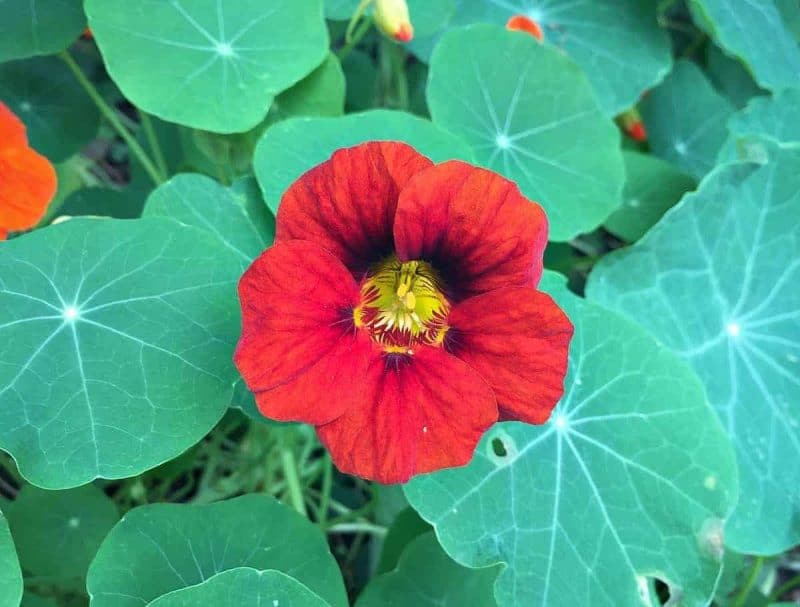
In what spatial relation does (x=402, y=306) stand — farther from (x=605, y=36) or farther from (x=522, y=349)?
(x=605, y=36)

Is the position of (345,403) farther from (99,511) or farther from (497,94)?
(497,94)

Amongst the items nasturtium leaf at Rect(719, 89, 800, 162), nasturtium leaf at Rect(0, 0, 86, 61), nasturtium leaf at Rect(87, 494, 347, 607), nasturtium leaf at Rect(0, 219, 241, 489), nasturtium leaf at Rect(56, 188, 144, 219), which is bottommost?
nasturtium leaf at Rect(87, 494, 347, 607)

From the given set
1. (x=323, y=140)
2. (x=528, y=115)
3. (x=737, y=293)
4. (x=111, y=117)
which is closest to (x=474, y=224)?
(x=323, y=140)

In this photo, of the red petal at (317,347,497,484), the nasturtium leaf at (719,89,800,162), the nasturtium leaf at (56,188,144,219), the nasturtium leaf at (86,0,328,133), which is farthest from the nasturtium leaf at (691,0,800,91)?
the nasturtium leaf at (56,188,144,219)

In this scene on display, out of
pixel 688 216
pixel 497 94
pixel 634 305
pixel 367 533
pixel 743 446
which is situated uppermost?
pixel 497 94

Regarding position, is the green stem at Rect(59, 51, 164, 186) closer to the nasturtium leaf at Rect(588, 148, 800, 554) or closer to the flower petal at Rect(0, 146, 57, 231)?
the flower petal at Rect(0, 146, 57, 231)

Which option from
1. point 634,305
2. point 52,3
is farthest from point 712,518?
point 52,3
